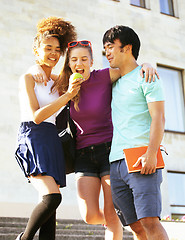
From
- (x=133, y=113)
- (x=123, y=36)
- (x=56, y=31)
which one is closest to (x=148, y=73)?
(x=133, y=113)

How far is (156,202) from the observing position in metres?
3.21

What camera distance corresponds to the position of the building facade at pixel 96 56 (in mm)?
10594

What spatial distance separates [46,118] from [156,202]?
45.2 inches

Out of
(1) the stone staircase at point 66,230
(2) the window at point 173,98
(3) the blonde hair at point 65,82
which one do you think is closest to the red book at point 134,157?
(3) the blonde hair at point 65,82

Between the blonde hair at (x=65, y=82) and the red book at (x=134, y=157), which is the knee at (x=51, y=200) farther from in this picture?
the blonde hair at (x=65, y=82)

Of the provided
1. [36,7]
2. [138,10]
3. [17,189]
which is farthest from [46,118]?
[138,10]

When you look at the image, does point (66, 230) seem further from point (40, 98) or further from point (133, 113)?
point (133, 113)

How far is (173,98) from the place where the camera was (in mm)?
13906

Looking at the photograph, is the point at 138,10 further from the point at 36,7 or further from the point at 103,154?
the point at 103,154

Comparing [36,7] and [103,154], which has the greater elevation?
[36,7]

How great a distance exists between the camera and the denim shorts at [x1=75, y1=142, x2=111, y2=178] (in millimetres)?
3906

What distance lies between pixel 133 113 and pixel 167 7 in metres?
12.1

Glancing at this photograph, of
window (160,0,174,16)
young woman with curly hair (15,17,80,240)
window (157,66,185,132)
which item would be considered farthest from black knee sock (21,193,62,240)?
window (160,0,174,16)

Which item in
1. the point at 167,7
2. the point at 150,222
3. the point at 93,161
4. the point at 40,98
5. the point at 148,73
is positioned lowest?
the point at 150,222
